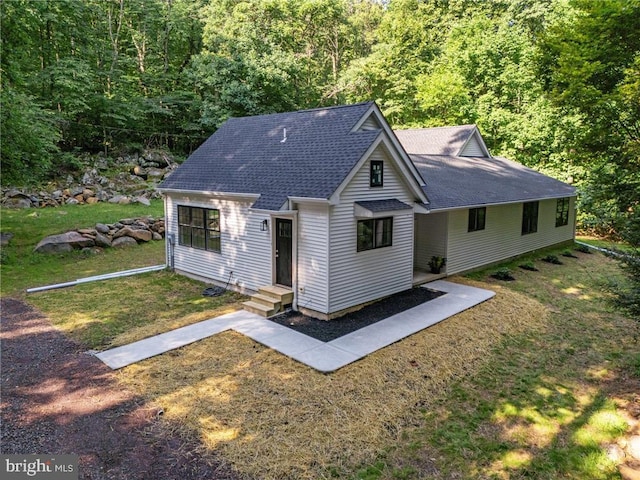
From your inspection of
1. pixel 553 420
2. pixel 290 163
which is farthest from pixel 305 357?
pixel 290 163

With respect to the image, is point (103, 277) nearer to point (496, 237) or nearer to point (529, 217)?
point (496, 237)

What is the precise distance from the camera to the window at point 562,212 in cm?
1908

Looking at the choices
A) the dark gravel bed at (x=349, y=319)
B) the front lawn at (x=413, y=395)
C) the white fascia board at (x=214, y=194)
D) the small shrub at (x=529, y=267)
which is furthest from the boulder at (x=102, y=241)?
the small shrub at (x=529, y=267)

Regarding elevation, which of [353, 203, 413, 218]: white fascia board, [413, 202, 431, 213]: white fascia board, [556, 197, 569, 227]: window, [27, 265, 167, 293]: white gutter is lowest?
[27, 265, 167, 293]: white gutter

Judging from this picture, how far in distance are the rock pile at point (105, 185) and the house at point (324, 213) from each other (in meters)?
10.8

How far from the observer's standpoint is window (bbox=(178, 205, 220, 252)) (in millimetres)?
12172

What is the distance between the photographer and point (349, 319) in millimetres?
9484

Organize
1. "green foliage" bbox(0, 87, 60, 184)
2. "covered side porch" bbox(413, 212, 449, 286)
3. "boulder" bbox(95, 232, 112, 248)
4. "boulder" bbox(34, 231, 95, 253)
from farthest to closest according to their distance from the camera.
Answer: "boulder" bbox(95, 232, 112, 248) < "boulder" bbox(34, 231, 95, 253) < "green foliage" bbox(0, 87, 60, 184) < "covered side porch" bbox(413, 212, 449, 286)

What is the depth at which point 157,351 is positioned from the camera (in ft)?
26.0

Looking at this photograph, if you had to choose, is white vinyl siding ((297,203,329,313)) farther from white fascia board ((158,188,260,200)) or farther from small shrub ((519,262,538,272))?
small shrub ((519,262,538,272))

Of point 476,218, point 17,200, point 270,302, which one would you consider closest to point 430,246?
point 476,218

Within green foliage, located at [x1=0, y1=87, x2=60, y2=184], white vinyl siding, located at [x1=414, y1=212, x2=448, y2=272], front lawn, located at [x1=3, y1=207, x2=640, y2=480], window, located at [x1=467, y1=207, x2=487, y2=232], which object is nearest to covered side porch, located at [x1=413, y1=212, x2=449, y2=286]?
white vinyl siding, located at [x1=414, y1=212, x2=448, y2=272]

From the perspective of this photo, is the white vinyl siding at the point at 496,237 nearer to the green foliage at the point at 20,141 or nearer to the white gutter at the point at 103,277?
the white gutter at the point at 103,277

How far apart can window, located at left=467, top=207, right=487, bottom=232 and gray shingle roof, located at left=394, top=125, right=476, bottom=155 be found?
23.0 feet
